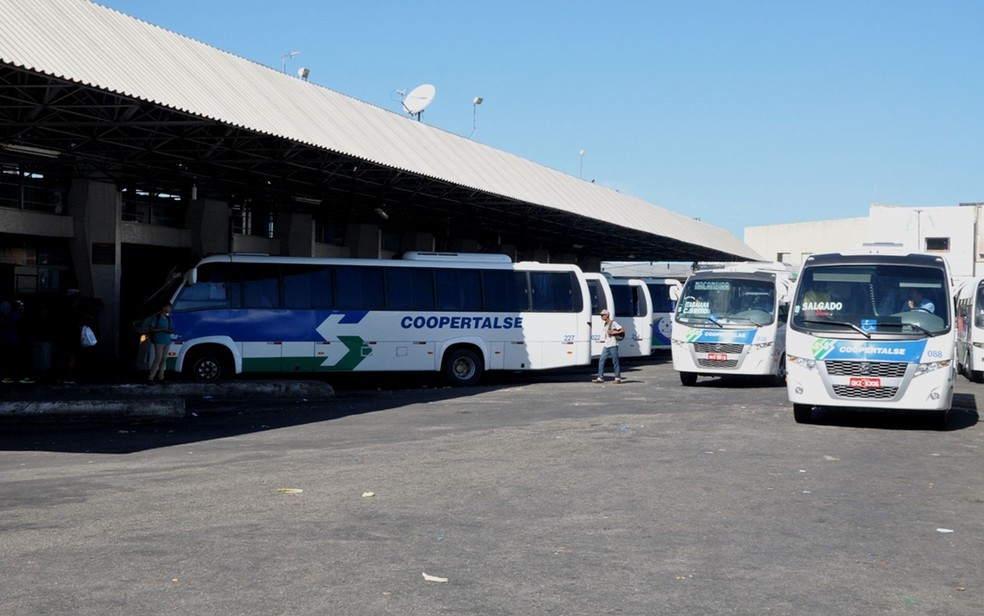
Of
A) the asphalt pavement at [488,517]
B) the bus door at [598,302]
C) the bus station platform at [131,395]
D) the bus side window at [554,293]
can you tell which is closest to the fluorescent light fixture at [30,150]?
the bus station platform at [131,395]

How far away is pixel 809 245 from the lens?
80.6 metres

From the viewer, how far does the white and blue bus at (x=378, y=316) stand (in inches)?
868

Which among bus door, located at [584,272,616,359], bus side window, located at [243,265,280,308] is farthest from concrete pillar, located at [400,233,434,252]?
bus side window, located at [243,265,280,308]

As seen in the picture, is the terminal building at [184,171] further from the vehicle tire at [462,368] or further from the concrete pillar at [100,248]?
the vehicle tire at [462,368]

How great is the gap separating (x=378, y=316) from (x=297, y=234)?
9973 mm

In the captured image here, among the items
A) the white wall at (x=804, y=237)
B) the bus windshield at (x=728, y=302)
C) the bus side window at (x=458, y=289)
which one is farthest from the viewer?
the white wall at (x=804, y=237)

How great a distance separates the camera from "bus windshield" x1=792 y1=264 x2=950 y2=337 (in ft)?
49.4

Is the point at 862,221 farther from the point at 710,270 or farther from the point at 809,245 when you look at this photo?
the point at 710,270

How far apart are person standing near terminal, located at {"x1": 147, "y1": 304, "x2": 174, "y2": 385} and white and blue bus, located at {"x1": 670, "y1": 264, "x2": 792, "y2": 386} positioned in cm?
1040

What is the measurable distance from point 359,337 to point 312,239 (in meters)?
10.5

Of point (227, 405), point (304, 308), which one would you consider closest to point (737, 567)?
point (227, 405)

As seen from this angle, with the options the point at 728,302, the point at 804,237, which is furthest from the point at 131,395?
the point at 804,237

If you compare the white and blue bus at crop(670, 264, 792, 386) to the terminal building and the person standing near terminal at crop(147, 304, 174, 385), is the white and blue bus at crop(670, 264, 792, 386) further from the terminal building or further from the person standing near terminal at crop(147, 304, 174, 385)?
the person standing near terminal at crop(147, 304, 174, 385)

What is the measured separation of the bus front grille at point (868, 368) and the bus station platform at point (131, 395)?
382 inches
